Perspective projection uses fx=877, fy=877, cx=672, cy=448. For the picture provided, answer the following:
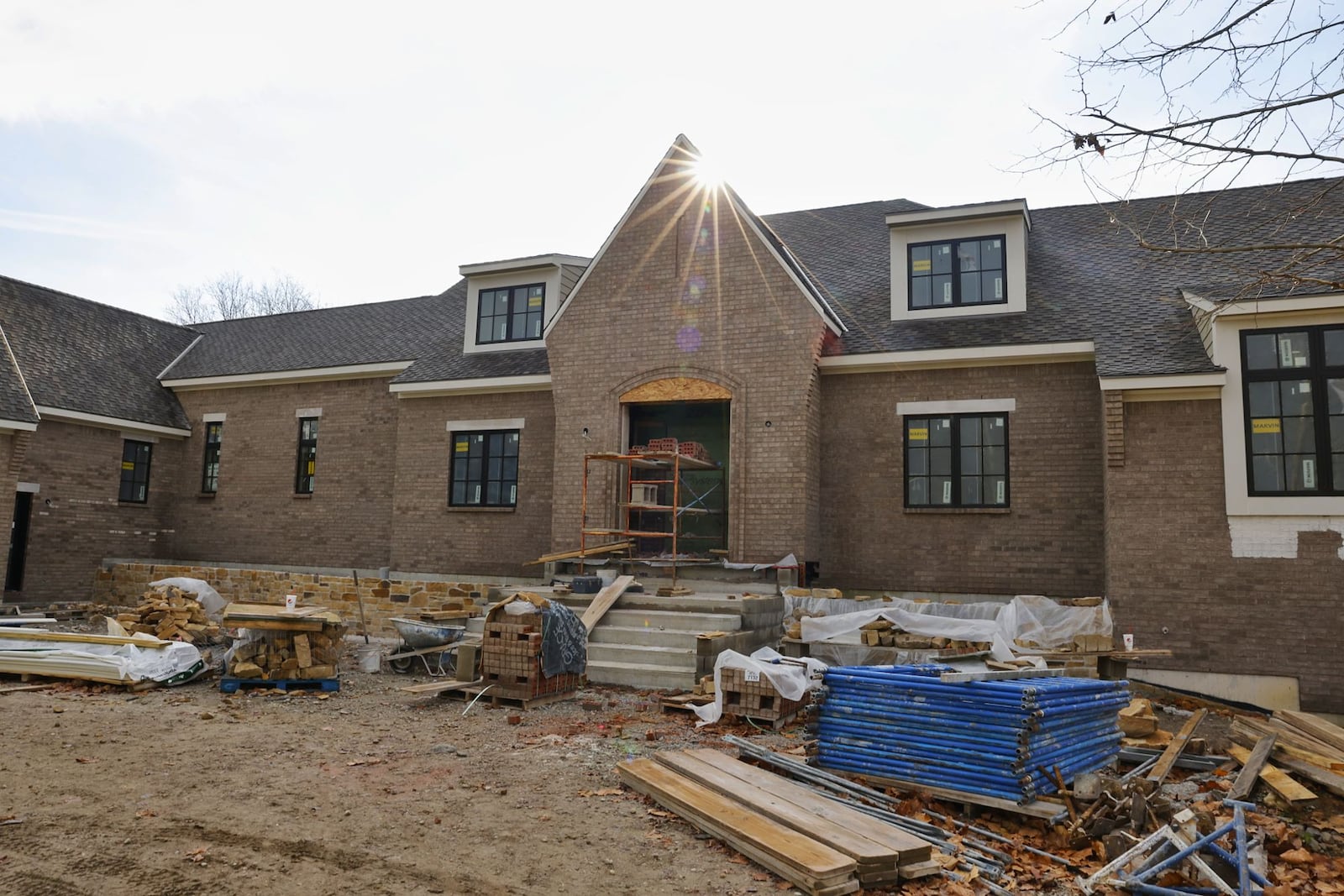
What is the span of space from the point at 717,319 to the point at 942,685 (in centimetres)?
897

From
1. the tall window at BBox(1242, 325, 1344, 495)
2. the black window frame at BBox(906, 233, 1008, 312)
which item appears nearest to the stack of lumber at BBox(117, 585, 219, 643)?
the black window frame at BBox(906, 233, 1008, 312)

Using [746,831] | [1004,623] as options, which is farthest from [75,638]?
[1004,623]

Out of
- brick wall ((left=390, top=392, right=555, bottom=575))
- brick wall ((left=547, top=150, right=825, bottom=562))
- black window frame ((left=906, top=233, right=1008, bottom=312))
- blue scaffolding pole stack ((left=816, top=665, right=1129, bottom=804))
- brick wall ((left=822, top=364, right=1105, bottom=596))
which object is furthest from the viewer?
brick wall ((left=390, top=392, right=555, bottom=575))

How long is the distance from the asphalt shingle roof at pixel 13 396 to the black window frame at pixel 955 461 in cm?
1708

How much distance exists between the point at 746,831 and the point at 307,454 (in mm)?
17417

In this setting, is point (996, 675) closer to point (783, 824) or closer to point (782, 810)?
point (782, 810)

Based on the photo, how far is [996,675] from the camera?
310 inches

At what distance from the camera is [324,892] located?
4.75 m

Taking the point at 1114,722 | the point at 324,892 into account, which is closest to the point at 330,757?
the point at 324,892

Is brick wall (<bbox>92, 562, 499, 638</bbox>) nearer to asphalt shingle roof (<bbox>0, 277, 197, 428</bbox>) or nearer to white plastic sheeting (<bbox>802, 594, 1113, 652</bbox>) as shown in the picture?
asphalt shingle roof (<bbox>0, 277, 197, 428</bbox>)

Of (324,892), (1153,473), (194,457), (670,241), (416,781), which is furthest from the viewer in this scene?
(194,457)

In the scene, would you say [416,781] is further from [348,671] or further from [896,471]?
[896,471]

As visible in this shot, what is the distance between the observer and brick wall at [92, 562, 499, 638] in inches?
659

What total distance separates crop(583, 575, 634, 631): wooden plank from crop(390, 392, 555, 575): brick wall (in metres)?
3.86
